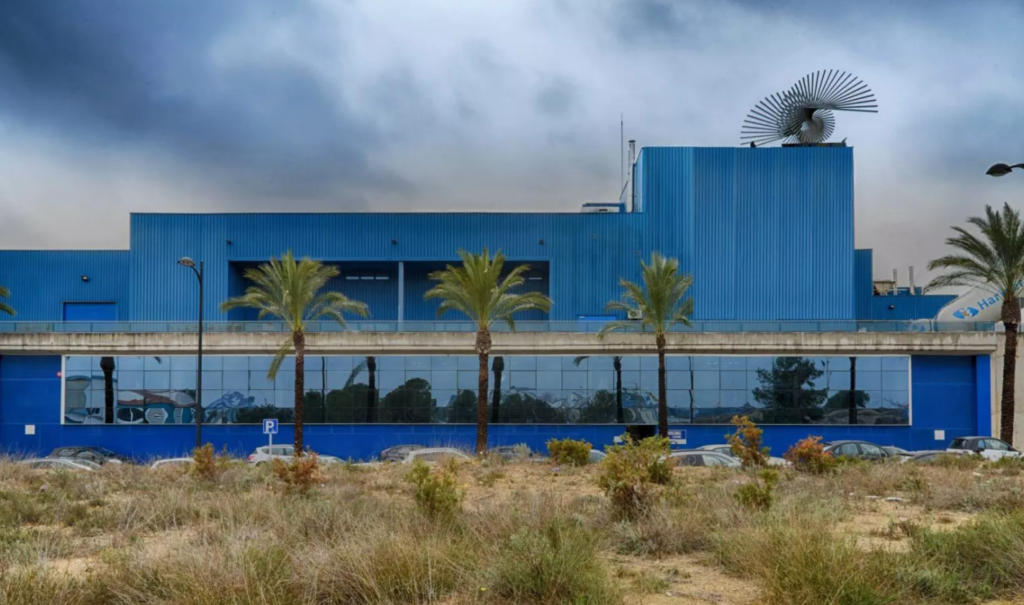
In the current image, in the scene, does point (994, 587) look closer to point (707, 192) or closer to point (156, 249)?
point (707, 192)

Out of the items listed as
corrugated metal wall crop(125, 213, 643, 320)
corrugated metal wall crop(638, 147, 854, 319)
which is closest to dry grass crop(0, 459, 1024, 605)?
corrugated metal wall crop(638, 147, 854, 319)

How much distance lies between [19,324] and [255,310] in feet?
46.5

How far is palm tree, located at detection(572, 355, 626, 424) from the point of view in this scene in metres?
42.3

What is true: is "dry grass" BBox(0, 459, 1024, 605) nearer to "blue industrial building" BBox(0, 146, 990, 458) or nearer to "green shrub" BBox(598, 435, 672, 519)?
"green shrub" BBox(598, 435, 672, 519)

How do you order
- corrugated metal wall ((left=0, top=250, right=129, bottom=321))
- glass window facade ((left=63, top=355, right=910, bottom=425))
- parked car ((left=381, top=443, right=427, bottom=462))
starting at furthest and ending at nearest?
corrugated metal wall ((left=0, top=250, right=129, bottom=321)) < glass window facade ((left=63, top=355, right=910, bottom=425)) < parked car ((left=381, top=443, right=427, bottom=462))

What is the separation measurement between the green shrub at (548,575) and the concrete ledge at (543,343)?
31227 mm

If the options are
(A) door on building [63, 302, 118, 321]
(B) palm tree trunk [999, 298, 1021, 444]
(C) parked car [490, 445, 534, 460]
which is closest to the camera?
(C) parked car [490, 445, 534, 460]

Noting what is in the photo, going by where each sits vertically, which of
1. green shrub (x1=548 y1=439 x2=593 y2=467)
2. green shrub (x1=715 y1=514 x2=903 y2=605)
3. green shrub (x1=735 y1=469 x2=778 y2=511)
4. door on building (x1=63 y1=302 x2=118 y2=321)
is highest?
door on building (x1=63 y1=302 x2=118 y2=321)

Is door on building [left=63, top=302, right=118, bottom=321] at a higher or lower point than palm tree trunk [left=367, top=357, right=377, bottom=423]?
higher

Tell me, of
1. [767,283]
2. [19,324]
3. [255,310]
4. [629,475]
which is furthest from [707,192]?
[629,475]

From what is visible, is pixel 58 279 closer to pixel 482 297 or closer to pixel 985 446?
pixel 482 297

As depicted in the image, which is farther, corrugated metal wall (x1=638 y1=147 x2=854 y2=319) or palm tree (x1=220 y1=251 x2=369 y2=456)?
corrugated metal wall (x1=638 y1=147 x2=854 y2=319)

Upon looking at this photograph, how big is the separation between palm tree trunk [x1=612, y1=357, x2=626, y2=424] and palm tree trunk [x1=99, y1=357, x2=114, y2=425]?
920 inches

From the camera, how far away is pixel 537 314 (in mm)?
52344
